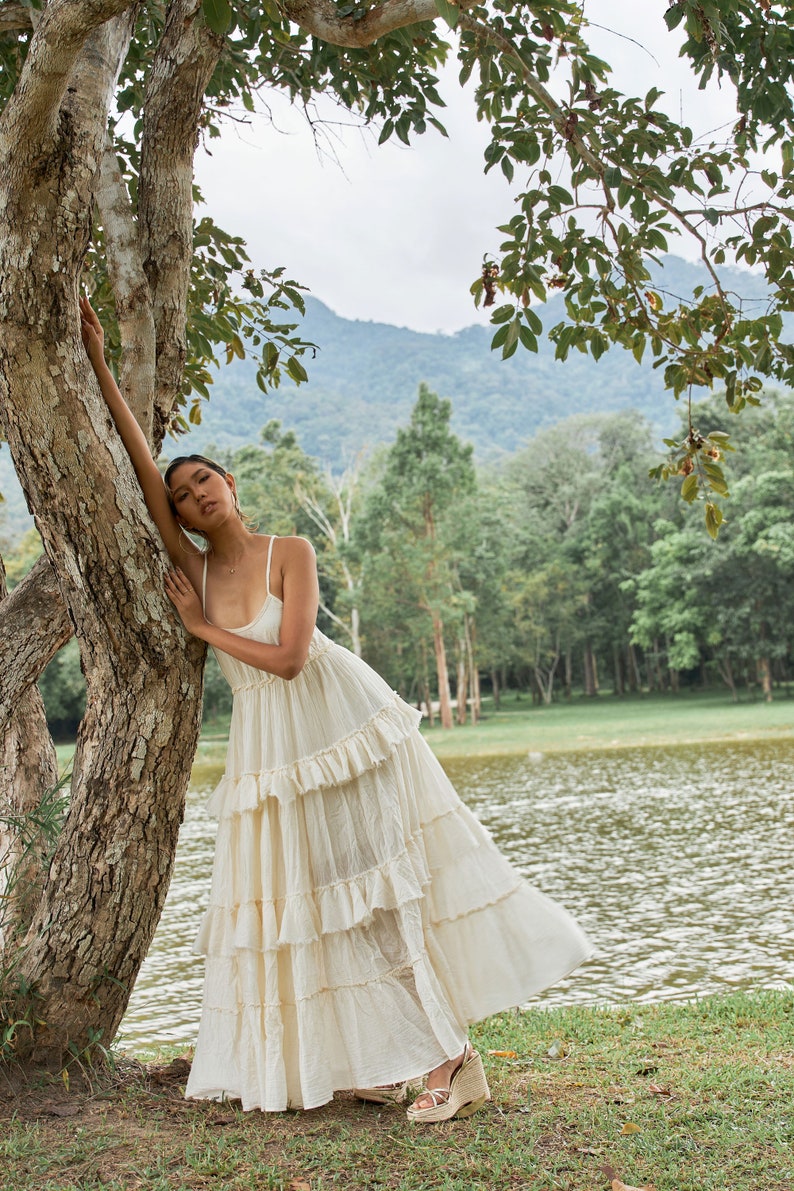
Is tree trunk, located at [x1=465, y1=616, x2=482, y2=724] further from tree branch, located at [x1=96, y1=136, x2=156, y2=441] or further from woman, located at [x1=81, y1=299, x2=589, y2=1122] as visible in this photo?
woman, located at [x1=81, y1=299, x2=589, y2=1122]

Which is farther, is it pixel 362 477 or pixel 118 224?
pixel 362 477

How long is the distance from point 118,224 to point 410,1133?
9.62 ft

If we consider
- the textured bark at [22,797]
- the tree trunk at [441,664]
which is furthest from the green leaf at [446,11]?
the tree trunk at [441,664]

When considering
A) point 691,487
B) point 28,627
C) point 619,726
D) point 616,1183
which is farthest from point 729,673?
point 616,1183

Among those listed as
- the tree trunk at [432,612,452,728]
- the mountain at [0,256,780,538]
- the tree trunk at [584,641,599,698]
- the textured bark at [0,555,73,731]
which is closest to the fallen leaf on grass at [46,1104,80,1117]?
the textured bark at [0,555,73,731]

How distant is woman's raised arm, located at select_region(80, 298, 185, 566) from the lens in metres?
2.87

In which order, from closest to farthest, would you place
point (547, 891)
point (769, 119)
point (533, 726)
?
point (769, 119), point (547, 891), point (533, 726)

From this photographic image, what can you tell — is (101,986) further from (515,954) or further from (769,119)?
(769,119)

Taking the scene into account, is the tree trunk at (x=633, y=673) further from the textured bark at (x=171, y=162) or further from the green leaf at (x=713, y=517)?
the textured bark at (x=171, y=162)

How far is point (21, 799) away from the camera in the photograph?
347 cm

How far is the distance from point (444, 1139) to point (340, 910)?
643 millimetres

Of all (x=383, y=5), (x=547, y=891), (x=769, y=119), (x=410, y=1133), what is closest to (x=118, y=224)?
(x=383, y=5)

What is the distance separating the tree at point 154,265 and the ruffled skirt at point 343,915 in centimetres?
30

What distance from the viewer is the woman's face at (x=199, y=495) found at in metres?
3.02
